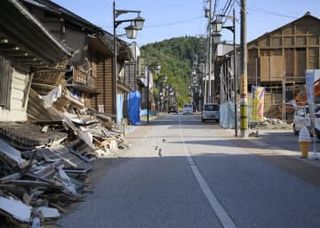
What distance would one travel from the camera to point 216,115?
57.6 m

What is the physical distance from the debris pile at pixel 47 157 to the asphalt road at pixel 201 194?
462 millimetres

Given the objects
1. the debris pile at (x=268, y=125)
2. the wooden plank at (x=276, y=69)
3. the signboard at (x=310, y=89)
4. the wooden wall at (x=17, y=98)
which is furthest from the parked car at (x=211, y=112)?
the wooden wall at (x=17, y=98)

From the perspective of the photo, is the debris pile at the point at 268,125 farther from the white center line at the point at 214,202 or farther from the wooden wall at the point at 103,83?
the white center line at the point at 214,202

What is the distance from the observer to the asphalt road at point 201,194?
29.1ft

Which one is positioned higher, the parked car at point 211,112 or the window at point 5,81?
the window at point 5,81

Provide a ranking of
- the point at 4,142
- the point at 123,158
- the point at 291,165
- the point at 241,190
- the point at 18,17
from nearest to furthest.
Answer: the point at 18,17 → the point at 241,190 → the point at 4,142 → the point at 291,165 → the point at 123,158

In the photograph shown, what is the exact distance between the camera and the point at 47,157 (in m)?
14.4

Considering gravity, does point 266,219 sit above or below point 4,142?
below

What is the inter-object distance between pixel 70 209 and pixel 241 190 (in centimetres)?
371

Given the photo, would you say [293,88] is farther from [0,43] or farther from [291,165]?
[0,43]

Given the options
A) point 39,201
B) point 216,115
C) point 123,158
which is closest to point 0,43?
point 39,201

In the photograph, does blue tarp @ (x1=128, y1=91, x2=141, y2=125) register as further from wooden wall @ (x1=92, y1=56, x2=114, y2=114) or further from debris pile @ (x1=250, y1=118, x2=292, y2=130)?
debris pile @ (x1=250, y1=118, x2=292, y2=130)

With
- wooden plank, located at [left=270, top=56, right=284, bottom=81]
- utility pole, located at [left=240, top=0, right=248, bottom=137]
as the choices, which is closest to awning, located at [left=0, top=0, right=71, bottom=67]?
utility pole, located at [left=240, top=0, right=248, bottom=137]

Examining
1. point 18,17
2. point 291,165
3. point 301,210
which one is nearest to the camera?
point 301,210
